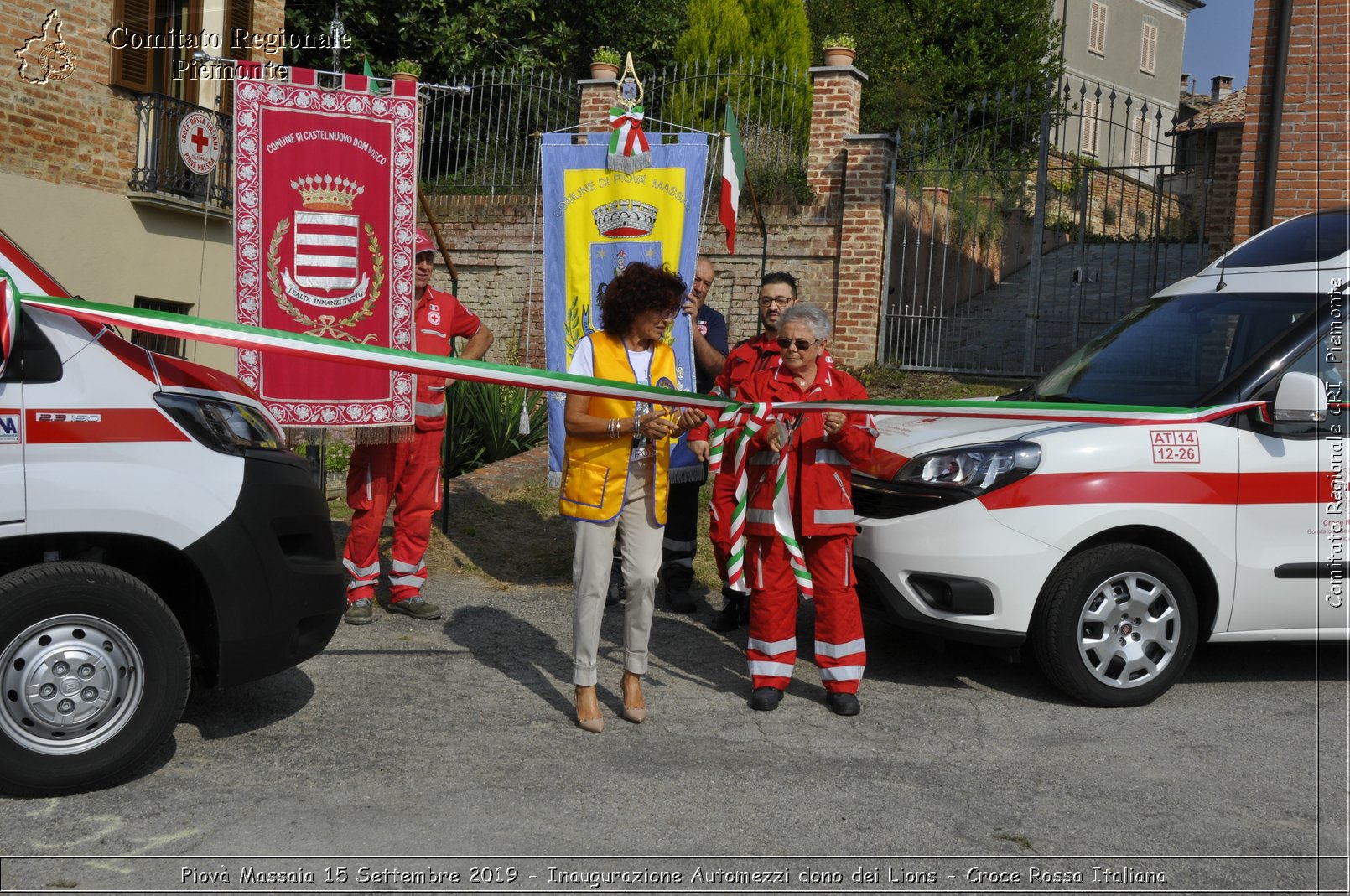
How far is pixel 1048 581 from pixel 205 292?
11.6 metres

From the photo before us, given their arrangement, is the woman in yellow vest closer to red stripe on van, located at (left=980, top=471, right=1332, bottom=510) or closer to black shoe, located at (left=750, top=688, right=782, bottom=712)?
black shoe, located at (left=750, top=688, right=782, bottom=712)

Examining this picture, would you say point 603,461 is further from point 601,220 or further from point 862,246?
point 862,246

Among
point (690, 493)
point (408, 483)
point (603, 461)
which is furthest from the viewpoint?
point (690, 493)

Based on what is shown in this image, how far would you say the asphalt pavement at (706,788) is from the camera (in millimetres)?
3838

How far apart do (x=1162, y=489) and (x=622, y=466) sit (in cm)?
244

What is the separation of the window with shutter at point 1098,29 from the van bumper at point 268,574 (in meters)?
38.4

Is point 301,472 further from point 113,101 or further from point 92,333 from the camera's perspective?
point 113,101

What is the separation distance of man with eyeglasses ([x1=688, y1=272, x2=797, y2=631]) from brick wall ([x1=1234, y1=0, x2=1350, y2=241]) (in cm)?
671

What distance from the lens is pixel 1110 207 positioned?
89.6 ft

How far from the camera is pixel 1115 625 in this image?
18.6 feet

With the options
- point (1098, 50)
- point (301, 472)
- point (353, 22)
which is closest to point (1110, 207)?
point (1098, 50)

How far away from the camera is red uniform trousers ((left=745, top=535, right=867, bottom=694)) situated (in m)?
5.60

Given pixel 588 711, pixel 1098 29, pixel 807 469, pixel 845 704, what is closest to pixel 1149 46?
pixel 1098 29

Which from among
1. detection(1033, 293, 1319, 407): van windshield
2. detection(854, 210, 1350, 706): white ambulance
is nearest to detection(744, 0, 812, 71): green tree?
detection(1033, 293, 1319, 407): van windshield
